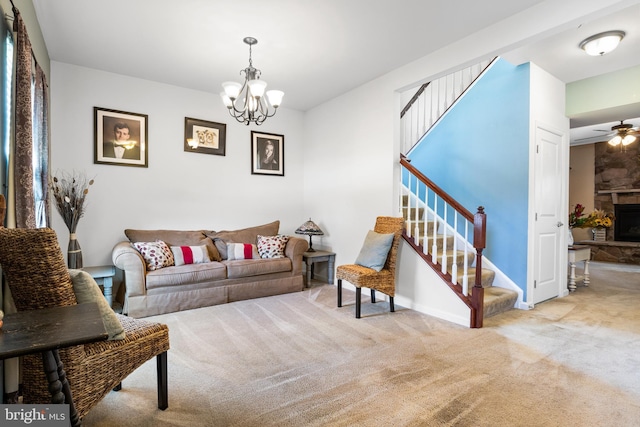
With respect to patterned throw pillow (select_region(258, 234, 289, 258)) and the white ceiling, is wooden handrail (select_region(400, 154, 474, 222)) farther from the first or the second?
patterned throw pillow (select_region(258, 234, 289, 258))

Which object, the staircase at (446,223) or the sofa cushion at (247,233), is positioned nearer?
the staircase at (446,223)

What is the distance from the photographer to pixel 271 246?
4.45 metres

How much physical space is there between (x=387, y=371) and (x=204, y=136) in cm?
388

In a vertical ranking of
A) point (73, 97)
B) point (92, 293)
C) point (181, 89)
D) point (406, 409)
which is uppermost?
point (181, 89)

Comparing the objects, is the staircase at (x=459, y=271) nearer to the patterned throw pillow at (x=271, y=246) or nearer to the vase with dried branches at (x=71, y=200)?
the patterned throw pillow at (x=271, y=246)

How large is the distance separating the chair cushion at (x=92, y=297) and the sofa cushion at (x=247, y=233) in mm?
2898

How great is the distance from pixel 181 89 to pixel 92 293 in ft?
12.1

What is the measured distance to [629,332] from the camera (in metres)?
2.95

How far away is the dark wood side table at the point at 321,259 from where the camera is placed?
15.1 ft

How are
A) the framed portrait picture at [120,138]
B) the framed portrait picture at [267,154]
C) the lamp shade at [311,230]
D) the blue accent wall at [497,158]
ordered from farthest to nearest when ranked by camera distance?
1. the framed portrait picture at [267,154]
2. the lamp shade at [311,230]
3. the framed portrait picture at [120,138]
4. the blue accent wall at [497,158]

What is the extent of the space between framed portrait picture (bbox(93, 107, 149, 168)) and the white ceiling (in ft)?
1.78

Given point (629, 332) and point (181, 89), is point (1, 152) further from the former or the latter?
point (629, 332)


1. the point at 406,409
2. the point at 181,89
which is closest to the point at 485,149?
the point at 406,409

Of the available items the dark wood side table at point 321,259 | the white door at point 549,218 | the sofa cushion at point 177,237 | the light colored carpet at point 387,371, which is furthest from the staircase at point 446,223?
the sofa cushion at point 177,237
